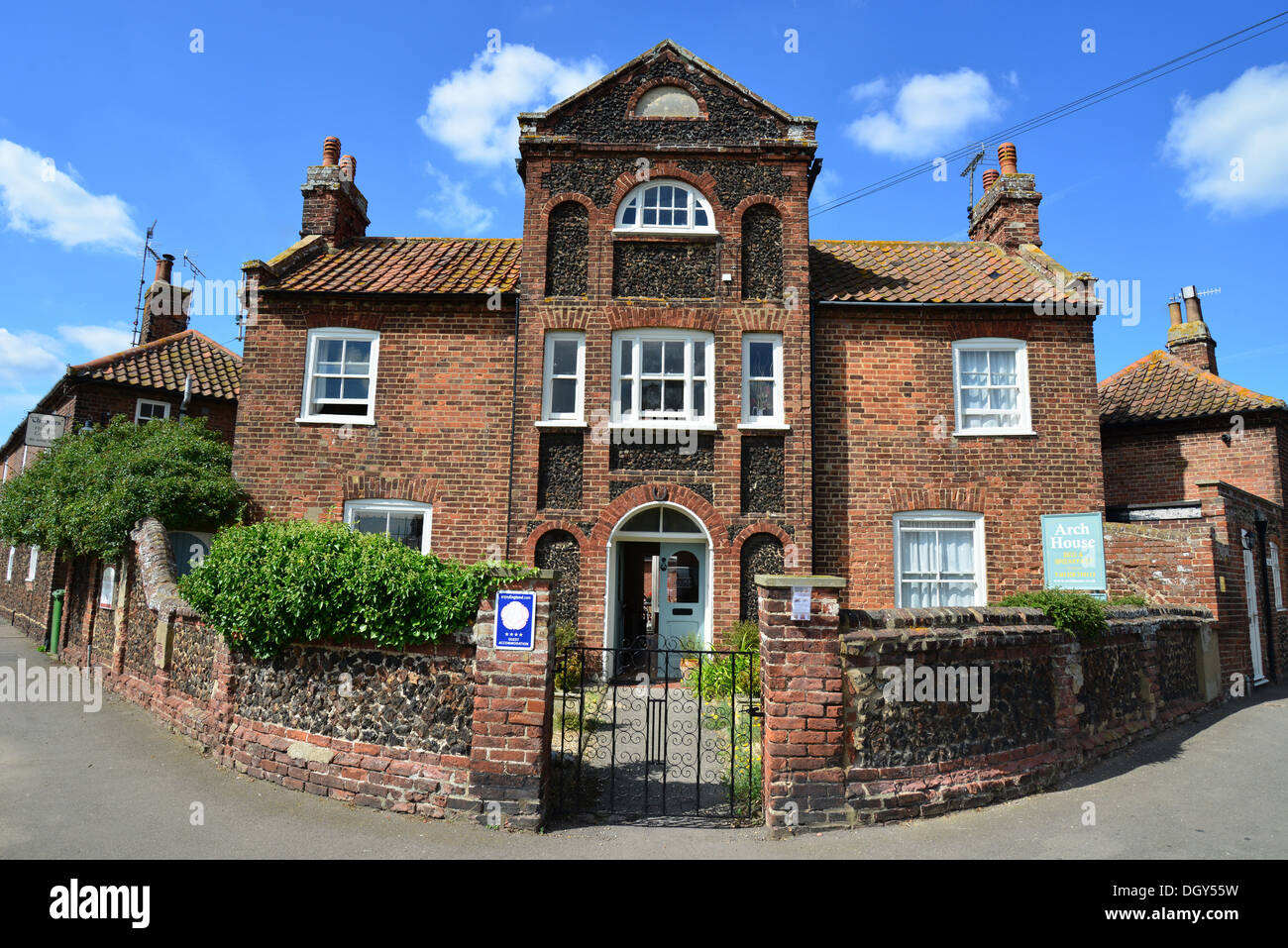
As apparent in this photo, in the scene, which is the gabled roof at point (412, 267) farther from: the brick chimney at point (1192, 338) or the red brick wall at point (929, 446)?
the brick chimney at point (1192, 338)

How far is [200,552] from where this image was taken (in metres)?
13.0

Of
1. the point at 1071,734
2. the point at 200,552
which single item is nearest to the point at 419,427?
the point at 200,552

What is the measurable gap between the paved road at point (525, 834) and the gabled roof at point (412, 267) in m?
8.91

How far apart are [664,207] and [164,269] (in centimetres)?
1932

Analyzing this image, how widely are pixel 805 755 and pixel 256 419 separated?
39.7ft

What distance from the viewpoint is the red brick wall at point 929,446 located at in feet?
44.0

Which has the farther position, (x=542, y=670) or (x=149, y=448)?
(x=149, y=448)

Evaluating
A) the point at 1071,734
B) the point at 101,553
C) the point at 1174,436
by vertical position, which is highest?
the point at 1174,436

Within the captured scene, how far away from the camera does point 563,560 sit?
510 inches

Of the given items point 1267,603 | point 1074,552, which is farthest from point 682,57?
point 1267,603

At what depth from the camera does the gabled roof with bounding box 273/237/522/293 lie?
46.3 feet

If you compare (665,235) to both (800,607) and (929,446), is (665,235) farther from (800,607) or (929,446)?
(800,607)
